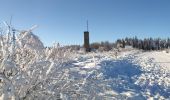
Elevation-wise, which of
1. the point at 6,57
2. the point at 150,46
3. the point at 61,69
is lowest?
the point at 150,46

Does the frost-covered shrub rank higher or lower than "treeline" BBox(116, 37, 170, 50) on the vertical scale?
higher

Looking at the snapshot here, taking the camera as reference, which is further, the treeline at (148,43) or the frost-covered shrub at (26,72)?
the treeline at (148,43)

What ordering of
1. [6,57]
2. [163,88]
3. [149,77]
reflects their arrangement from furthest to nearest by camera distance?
[149,77], [163,88], [6,57]

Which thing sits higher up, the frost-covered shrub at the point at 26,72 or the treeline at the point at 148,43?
the frost-covered shrub at the point at 26,72

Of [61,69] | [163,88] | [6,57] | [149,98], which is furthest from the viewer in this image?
[163,88]

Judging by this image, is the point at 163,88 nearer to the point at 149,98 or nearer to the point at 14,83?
the point at 149,98

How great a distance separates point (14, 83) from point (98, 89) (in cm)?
224

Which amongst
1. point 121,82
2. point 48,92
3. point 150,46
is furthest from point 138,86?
point 150,46

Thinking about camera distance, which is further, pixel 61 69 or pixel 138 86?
pixel 138 86

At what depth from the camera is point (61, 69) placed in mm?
5781

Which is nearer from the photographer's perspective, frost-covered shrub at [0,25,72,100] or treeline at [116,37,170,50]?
frost-covered shrub at [0,25,72,100]

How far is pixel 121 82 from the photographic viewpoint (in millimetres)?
12609

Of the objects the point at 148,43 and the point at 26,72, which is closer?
the point at 26,72

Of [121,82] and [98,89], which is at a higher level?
[98,89]
